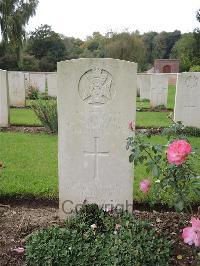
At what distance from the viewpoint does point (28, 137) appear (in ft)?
28.8

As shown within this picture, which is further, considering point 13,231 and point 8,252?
point 13,231

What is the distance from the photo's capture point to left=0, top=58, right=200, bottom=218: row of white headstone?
3631 mm

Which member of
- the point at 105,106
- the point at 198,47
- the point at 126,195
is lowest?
the point at 126,195

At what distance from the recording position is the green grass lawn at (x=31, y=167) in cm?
495

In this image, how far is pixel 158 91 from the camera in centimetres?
1552

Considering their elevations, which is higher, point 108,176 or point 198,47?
point 198,47

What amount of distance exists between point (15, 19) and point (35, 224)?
89.5ft

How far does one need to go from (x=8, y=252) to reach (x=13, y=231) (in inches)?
17.7

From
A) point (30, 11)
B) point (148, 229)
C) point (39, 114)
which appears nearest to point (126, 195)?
point (148, 229)

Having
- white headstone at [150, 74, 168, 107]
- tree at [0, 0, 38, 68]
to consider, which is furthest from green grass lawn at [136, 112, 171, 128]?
tree at [0, 0, 38, 68]

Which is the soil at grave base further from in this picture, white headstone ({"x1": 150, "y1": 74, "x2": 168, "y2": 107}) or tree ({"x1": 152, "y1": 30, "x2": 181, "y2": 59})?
tree ({"x1": 152, "y1": 30, "x2": 181, "y2": 59})

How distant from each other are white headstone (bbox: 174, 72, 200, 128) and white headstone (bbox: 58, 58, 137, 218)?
6.49 m

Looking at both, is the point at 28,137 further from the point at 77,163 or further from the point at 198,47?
the point at 198,47

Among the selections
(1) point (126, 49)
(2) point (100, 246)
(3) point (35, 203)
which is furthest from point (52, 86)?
(1) point (126, 49)
